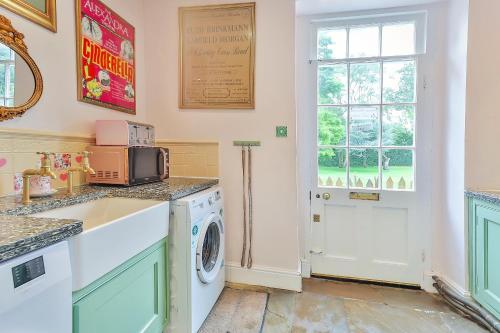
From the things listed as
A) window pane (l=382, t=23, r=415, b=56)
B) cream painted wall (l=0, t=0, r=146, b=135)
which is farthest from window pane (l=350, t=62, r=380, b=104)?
cream painted wall (l=0, t=0, r=146, b=135)

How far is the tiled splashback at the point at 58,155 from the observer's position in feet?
4.41

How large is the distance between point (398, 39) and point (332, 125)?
90 centimetres

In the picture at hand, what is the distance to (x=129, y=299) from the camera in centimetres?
125

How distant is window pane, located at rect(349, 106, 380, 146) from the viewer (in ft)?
7.59

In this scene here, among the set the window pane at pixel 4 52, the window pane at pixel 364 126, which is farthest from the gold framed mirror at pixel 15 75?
the window pane at pixel 364 126

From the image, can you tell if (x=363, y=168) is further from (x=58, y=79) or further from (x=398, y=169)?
(x=58, y=79)

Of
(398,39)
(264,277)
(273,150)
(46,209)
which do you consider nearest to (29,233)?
(46,209)

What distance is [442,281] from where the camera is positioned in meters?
2.11

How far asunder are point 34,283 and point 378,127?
7.98 feet

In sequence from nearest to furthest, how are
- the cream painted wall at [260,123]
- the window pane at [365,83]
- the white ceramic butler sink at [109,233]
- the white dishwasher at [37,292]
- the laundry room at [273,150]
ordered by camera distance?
the white dishwasher at [37,292] → the white ceramic butler sink at [109,233] → the laundry room at [273,150] → the cream painted wall at [260,123] → the window pane at [365,83]

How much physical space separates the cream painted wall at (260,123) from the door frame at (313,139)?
23cm

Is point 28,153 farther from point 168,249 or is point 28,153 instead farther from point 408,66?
point 408,66

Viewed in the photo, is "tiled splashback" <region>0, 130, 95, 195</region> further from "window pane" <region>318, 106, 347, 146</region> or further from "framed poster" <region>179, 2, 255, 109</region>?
"window pane" <region>318, 106, 347, 146</region>

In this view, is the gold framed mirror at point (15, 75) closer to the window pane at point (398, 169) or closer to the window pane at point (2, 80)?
the window pane at point (2, 80)
